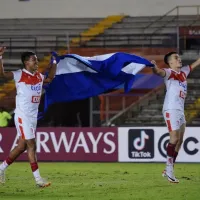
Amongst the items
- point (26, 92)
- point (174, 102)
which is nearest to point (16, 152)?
point (26, 92)

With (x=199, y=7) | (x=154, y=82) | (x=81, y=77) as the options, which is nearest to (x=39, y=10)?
(x=199, y=7)

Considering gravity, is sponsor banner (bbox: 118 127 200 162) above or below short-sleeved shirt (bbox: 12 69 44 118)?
below

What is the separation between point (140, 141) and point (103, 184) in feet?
24.3

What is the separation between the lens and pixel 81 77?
1541cm

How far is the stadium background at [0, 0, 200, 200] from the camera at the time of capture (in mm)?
21000

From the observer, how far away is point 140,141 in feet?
68.4

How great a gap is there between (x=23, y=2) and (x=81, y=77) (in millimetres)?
17379

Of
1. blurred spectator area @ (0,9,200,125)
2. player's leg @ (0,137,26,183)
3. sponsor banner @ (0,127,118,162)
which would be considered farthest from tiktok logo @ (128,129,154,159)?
player's leg @ (0,137,26,183)

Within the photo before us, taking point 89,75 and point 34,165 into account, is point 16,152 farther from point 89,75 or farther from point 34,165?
point 89,75

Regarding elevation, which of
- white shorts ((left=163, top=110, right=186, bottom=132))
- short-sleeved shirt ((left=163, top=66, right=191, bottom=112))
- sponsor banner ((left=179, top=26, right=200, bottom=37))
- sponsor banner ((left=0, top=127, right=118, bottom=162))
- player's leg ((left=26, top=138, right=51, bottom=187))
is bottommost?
sponsor banner ((left=0, top=127, right=118, bottom=162))

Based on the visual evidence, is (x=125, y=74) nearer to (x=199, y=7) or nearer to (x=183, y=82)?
(x=183, y=82)

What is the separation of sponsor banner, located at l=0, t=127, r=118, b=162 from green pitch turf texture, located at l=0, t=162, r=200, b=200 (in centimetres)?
234

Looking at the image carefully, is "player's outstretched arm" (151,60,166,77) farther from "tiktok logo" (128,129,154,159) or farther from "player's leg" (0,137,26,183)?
"tiktok logo" (128,129,154,159)

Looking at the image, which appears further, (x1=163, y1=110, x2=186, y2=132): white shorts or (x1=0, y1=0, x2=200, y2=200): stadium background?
(x1=0, y1=0, x2=200, y2=200): stadium background
